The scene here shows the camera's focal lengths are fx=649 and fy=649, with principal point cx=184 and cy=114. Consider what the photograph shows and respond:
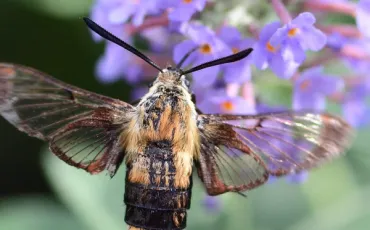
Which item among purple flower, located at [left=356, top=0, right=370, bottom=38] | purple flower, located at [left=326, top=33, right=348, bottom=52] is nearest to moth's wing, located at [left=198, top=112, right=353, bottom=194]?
purple flower, located at [left=356, top=0, right=370, bottom=38]

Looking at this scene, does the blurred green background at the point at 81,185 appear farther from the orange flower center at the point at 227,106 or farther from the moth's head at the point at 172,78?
the moth's head at the point at 172,78

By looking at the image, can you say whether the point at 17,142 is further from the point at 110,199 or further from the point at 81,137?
the point at 81,137

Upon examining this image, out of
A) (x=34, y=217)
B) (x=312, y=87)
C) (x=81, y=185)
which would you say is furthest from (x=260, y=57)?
(x=34, y=217)

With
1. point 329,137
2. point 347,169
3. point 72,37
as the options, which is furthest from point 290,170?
point 72,37

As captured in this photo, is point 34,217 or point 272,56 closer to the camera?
point 272,56

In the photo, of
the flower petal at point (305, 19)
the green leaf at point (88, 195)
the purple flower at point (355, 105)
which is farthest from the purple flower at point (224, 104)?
the green leaf at point (88, 195)

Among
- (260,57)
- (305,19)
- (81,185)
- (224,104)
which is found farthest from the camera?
(81,185)

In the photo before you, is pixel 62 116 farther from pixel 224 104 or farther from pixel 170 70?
pixel 224 104
